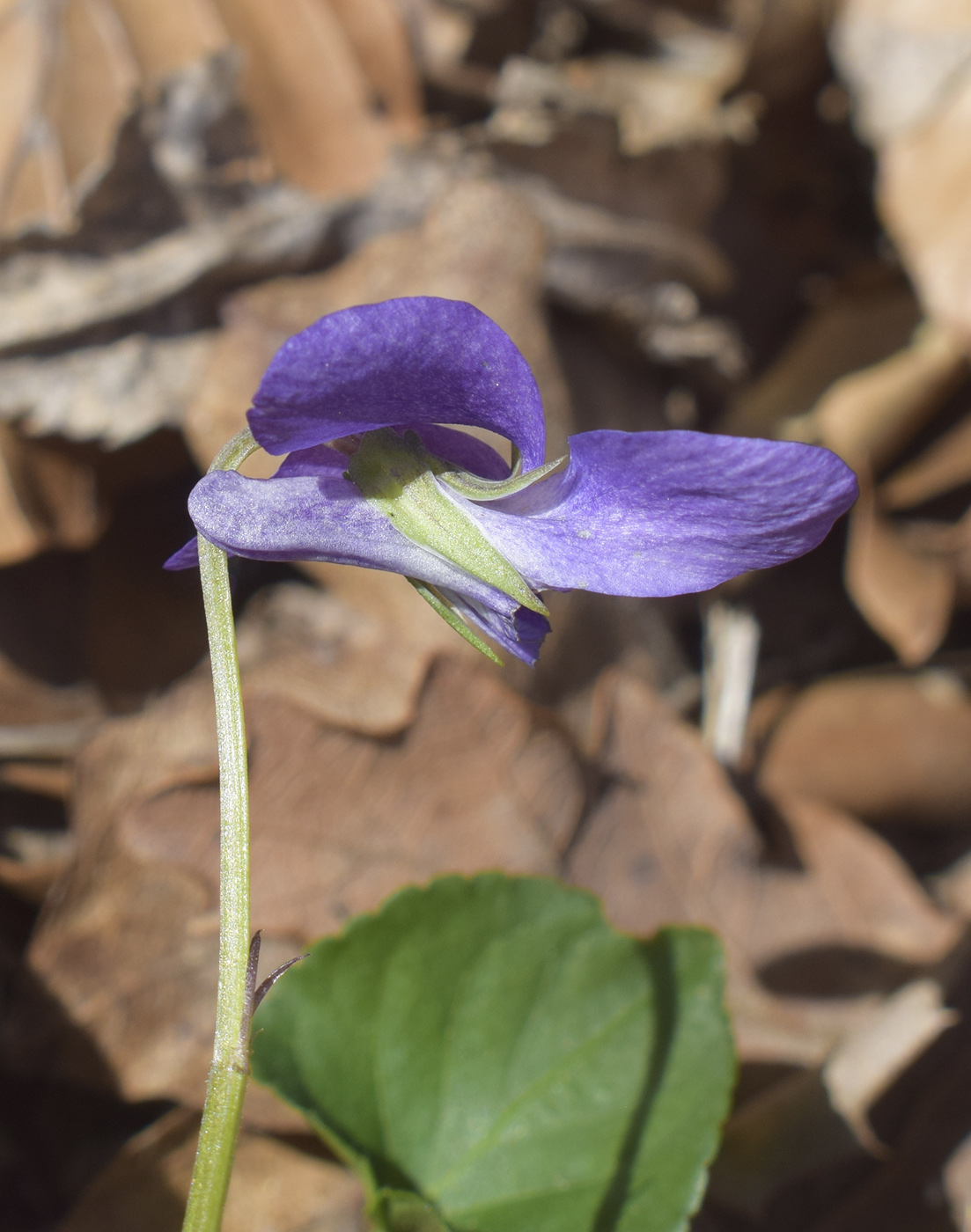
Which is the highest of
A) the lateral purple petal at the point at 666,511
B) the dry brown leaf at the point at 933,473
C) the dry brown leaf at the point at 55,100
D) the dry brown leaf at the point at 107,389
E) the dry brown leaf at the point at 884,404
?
the dry brown leaf at the point at 55,100

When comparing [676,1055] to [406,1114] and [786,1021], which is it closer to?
[406,1114]

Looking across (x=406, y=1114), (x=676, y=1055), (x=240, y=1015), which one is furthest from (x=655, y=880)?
(x=240, y=1015)

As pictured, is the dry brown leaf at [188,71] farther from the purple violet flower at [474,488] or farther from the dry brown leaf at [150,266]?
the purple violet flower at [474,488]

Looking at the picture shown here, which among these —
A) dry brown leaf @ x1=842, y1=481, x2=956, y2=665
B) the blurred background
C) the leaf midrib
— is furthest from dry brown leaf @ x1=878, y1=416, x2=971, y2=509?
the leaf midrib

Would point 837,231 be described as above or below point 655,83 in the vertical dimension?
below

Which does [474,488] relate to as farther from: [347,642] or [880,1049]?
[880,1049]

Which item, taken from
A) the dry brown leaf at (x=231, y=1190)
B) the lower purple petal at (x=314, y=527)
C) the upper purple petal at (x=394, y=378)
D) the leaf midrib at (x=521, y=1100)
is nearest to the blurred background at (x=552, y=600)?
the dry brown leaf at (x=231, y=1190)
